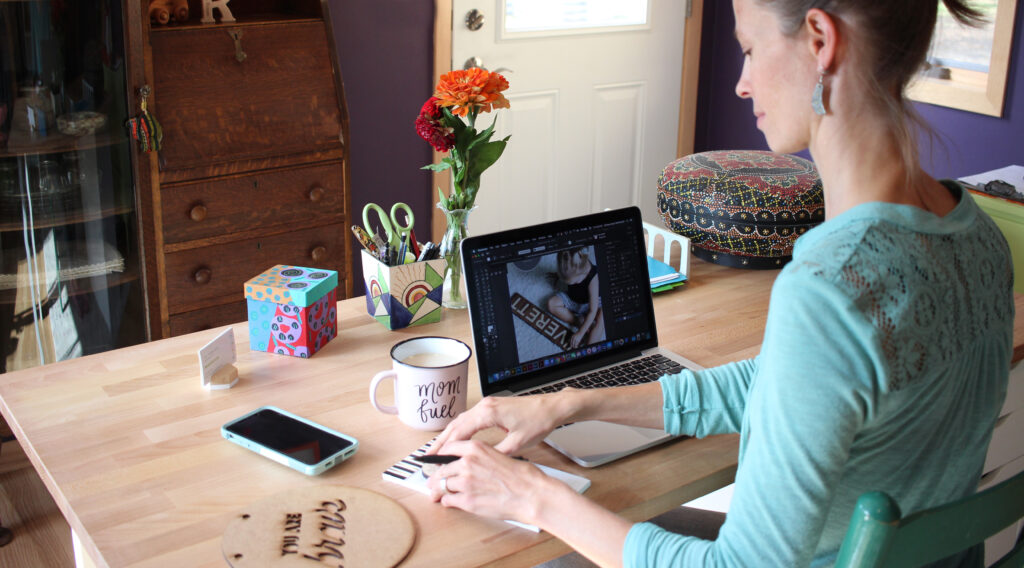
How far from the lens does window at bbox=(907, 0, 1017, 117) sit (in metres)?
2.96

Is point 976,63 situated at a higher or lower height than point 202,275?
higher

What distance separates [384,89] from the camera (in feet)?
10.8

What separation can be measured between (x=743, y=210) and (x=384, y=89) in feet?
5.72

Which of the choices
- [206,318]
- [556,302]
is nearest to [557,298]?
[556,302]

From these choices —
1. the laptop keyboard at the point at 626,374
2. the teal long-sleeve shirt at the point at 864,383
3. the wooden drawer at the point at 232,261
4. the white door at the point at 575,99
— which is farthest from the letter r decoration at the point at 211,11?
the teal long-sleeve shirt at the point at 864,383

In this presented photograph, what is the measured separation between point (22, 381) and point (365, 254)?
1.86ft

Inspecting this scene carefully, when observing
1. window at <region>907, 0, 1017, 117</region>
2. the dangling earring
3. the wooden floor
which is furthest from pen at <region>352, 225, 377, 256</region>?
window at <region>907, 0, 1017, 117</region>

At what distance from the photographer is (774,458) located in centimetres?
91

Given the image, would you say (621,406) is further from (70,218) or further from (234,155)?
(70,218)

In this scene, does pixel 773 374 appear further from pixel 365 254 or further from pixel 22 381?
pixel 22 381

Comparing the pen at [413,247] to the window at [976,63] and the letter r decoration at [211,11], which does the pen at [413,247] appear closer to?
the letter r decoration at [211,11]

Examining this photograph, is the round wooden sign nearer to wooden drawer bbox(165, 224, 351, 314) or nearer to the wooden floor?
the wooden floor

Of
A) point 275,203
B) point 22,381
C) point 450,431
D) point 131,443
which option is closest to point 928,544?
point 450,431

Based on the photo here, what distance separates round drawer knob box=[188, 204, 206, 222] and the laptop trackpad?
61.2 inches
